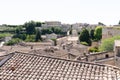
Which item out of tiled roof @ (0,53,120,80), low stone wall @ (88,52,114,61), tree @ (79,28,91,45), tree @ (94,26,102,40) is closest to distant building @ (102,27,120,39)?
tree @ (94,26,102,40)

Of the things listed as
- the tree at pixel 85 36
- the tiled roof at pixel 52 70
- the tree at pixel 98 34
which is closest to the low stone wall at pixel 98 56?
the tiled roof at pixel 52 70

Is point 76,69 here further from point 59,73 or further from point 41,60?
point 41,60

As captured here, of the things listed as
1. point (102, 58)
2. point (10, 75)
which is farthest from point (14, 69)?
point (102, 58)

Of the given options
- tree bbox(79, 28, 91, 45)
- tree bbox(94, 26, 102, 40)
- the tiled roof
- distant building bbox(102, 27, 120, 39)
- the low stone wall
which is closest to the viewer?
the tiled roof

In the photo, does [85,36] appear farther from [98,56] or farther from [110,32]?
[98,56]

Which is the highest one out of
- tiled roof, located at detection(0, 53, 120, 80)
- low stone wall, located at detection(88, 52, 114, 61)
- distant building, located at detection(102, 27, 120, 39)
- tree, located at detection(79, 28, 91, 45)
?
tiled roof, located at detection(0, 53, 120, 80)

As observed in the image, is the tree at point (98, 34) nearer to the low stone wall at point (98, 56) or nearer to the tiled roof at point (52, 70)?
the low stone wall at point (98, 56)

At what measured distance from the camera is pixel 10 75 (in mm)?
6922

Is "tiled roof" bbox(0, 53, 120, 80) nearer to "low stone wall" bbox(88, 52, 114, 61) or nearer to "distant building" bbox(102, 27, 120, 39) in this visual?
"low stone wall" bbox(88, 52, 114, 61)

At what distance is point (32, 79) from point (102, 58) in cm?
1962

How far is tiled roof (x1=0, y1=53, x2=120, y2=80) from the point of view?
21.2 feet

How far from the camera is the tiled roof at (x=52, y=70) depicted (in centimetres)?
648

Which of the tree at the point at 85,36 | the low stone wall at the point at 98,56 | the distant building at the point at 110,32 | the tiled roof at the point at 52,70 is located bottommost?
the tree at the point at 85,36

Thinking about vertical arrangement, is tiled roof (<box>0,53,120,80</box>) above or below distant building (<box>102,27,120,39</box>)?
above
